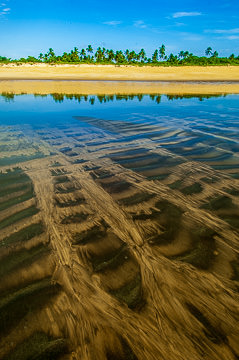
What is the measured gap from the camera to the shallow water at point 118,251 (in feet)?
7.76

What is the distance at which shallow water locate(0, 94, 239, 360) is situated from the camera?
2.37m

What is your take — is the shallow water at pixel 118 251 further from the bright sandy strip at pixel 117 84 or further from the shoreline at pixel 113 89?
the bright sandy strip at pixel 117 84

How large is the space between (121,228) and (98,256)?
2.56 feet

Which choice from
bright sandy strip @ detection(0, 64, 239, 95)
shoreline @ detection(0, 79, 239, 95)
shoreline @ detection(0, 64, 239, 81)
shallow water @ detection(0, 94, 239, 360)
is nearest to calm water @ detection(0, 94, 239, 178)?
shallow water @ detection(0, 94, 239, 360)

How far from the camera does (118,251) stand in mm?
3449

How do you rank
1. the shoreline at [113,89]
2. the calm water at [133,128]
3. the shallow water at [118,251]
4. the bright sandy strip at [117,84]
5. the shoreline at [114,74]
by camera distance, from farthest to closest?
1. the shoreline at [114,74]
2. the bright sandy strip at [117,84]
3. the shoreline at [113,89]
4. the calm water at [133,128]
5. the shallow water at [118,251]

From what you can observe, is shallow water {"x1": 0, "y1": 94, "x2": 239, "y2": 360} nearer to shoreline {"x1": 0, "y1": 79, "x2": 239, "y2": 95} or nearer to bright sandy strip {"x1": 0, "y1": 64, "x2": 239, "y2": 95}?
shoreline {"x1": 0, "y1": 79, "x2": 239, "y2": 95}

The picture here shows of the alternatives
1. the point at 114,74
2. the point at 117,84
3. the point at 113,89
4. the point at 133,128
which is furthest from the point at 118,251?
the point at 114,74

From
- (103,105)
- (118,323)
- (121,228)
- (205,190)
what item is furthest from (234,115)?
(118,323)

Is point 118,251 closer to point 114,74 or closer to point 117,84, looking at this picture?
point 117,84

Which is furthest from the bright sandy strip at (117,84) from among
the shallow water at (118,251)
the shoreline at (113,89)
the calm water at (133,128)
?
the shallow water at (118,251)

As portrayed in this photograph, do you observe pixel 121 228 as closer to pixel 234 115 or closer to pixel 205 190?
pixel 205 190

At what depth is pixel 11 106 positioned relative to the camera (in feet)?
55.5

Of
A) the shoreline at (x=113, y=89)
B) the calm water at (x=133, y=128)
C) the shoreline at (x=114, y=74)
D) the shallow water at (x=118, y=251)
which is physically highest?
the shoreline at (x=114, y=74)
